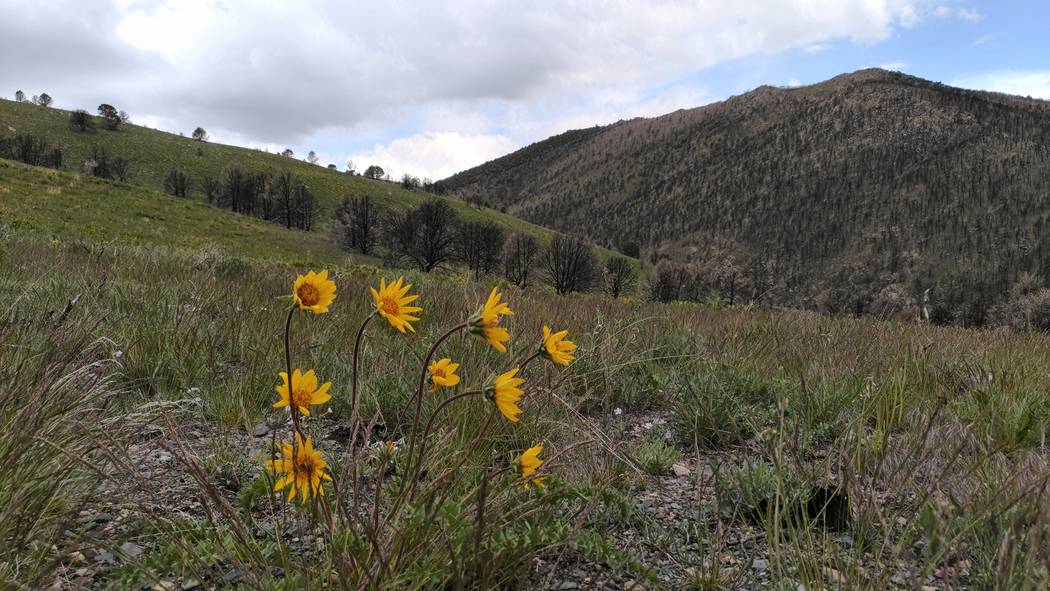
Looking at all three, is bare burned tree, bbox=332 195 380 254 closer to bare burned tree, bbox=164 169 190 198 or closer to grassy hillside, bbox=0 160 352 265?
grassy hillside, bbox=0 160 352 265

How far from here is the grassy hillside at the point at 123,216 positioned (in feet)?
74.5

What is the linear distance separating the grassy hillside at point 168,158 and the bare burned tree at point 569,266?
20.5m

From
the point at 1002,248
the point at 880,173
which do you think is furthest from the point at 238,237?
the point at 880,173

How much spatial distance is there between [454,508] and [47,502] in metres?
1.04

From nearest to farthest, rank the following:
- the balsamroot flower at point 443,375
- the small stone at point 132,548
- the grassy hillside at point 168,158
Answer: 1. the balsamroot flower at point 443,375
2. the small stone at point 132,548
3. the grassy hillside at point 168,158


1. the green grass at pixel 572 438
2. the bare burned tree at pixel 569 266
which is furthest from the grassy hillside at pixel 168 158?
the green grass at pixel 572 438

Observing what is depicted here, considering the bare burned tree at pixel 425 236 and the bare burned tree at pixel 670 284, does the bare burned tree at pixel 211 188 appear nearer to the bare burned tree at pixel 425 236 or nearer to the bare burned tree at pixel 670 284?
the bare burned tree at pixel 425 236

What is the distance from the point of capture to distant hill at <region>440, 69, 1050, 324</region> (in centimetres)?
7156

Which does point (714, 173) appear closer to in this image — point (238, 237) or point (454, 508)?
point (238, 237)

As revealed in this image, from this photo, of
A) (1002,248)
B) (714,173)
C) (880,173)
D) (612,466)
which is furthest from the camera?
(714,173)

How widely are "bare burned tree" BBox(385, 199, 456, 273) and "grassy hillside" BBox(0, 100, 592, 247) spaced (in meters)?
21.1

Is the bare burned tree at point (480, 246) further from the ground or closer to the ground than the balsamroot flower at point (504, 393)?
further from the ground

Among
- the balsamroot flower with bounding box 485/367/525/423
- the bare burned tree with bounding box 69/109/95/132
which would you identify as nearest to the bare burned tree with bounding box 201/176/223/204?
the bare burned tree with bounding box 69/109/95/132

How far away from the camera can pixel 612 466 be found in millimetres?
2047
